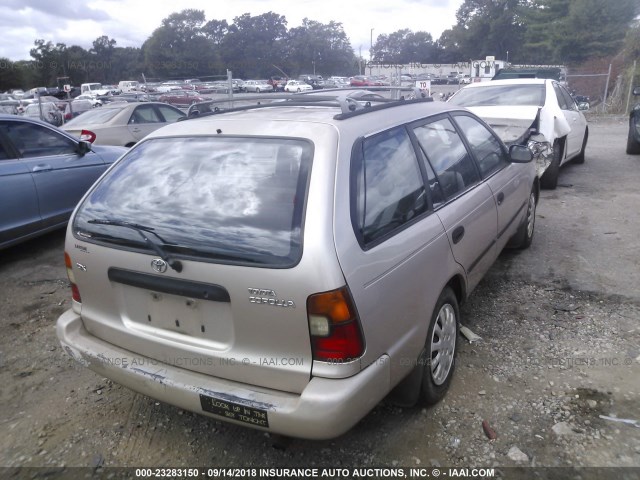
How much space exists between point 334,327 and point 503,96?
279 inches

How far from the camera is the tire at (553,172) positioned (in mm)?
7488

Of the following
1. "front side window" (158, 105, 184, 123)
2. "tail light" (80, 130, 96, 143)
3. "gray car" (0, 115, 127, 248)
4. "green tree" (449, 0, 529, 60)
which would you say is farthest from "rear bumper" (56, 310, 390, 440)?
"green tree" (449, 0, 529, 60)

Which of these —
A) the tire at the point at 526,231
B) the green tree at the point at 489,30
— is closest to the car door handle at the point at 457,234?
the tire at the point at 526,231

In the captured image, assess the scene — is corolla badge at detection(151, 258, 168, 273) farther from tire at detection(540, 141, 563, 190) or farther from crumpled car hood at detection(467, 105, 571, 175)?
tire at detection(540, 141, 563, 190)

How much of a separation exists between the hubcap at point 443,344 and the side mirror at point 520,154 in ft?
5.69

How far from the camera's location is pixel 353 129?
97.7 inches

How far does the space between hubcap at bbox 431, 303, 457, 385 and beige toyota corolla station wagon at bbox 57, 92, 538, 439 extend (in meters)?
0.02

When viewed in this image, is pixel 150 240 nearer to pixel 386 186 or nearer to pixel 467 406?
pixel 386 186

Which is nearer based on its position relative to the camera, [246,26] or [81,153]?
[81,153]

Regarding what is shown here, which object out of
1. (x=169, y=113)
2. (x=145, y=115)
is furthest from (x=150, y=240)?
(x=169, y=113)

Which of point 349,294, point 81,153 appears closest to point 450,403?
point 349,294

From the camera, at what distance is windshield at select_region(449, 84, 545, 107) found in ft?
25.4

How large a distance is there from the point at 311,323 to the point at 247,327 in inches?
11.5

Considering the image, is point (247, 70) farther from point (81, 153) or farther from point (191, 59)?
point (81, 153)
